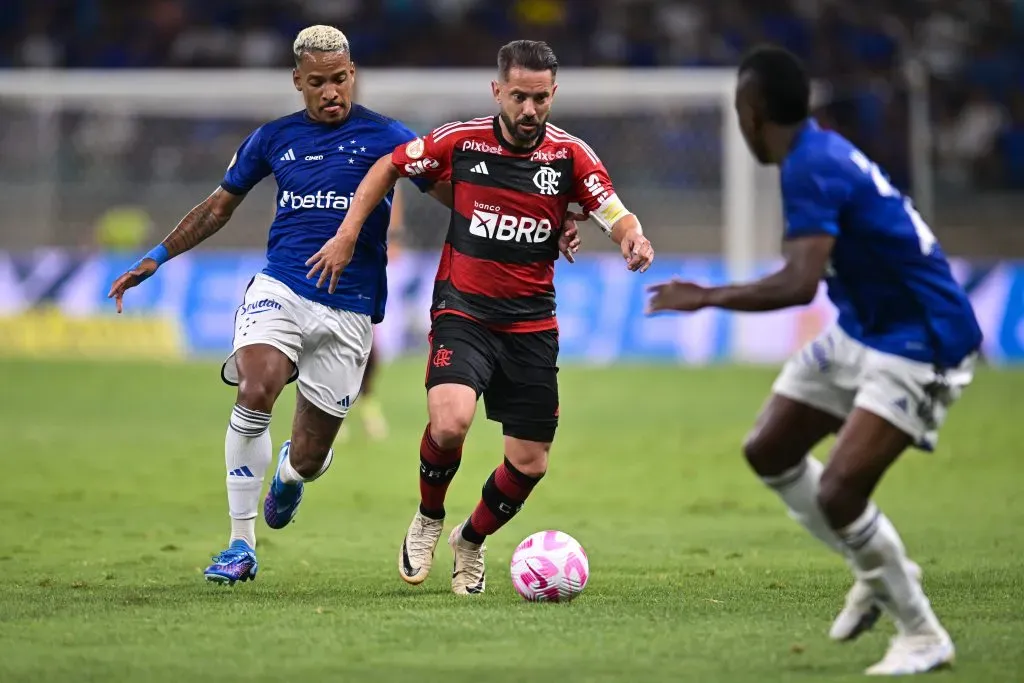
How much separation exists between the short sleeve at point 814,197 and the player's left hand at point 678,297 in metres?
0.40

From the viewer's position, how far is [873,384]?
608 cm

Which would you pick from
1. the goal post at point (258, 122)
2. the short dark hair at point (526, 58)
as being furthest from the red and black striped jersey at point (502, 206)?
the goal post at point (258, 122)

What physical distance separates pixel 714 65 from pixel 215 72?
9.71 meters

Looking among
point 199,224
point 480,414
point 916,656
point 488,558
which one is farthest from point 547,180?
point 480,414

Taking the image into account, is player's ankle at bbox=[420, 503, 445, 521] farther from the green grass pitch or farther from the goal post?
the goal post

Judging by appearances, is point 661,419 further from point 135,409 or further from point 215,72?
point 215,72

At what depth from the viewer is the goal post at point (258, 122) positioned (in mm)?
25734

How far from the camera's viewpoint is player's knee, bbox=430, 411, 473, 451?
7.66 metres

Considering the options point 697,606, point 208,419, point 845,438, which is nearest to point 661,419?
point 208,419

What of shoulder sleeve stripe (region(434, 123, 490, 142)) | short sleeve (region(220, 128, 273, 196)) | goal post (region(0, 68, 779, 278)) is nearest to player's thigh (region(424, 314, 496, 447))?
shoulder sleeve stripe (region(434, 123, 490, 142))

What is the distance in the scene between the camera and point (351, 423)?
18.0m

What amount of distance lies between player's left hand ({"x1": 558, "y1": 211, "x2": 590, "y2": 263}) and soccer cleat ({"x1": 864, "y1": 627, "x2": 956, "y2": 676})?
278 cm

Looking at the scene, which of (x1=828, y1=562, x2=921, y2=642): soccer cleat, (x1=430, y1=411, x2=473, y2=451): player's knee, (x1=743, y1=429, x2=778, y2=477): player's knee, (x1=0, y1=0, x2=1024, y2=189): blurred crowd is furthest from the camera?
(x1=0, y1=0, x2=1024, y2=189): blurred crowd

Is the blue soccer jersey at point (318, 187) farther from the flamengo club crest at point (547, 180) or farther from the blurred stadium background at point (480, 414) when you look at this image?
the blurred stadium background at point (480, 414)
